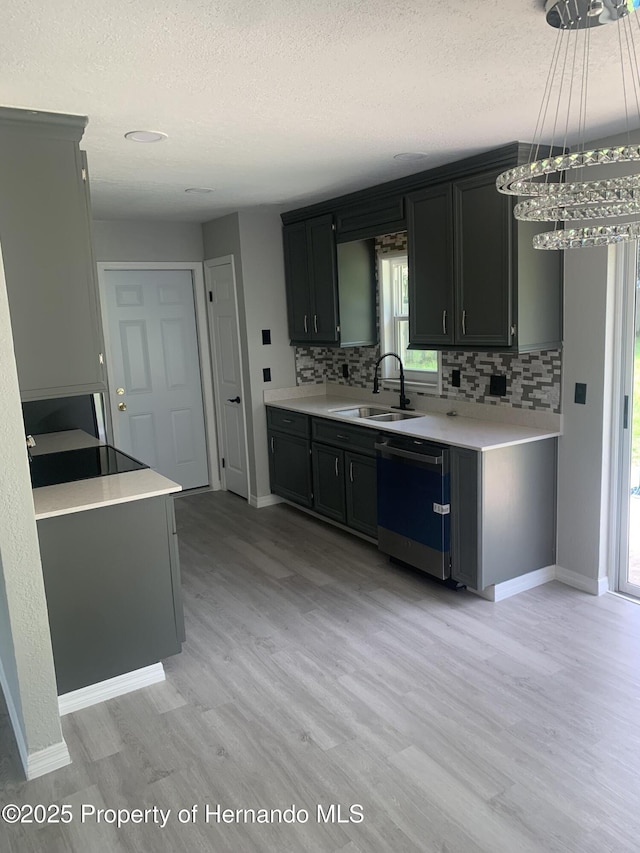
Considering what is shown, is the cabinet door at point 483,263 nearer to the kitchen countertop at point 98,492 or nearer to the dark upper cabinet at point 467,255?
the dark upper cabinet at point 467,255

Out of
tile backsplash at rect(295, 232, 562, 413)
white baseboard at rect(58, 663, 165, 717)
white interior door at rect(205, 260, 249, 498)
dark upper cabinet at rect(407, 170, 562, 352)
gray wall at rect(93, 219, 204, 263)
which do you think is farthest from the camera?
white interior door at rect(205, 260, 249, 498)

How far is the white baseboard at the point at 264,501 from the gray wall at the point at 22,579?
2996 millimetres

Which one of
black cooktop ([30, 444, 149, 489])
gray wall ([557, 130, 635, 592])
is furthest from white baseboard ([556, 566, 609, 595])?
black cooktop ([30, 444, 149, 489])

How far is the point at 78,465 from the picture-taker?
3262 millimetres

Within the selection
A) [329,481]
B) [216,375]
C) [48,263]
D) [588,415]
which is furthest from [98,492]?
[216,375]

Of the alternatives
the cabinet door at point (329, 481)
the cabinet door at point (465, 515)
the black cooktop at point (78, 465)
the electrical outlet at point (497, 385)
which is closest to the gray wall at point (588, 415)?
the electrical outlet at point (497, 385)

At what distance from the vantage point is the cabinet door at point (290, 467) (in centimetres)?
486

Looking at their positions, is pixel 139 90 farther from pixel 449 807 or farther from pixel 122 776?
pixel 449 807

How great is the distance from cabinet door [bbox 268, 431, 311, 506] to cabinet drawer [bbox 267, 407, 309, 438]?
0.05 metres

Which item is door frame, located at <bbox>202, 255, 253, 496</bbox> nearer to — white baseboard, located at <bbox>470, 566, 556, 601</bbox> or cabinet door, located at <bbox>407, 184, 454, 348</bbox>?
cabinet door, located at <bbox>407, 184, 454, 348</bbox>

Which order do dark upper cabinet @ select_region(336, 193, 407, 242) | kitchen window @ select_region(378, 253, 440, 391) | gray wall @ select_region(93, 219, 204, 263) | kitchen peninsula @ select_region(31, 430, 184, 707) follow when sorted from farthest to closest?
1. gray wall @ select_region(93, 219, 204, 263)
2. kitchen window @ select_region(378, 253, 440, 391)
3. dark upper cabinet @ select_region(336, 193, 407, 242)
4. kitchen peninsula @ select_region(31, 430, 184, 707)

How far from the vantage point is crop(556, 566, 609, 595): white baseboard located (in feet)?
11.6

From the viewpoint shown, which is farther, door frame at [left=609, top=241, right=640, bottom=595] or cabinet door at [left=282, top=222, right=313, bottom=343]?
cabinet door at [left=282, top=222, right=313, bottom=343]

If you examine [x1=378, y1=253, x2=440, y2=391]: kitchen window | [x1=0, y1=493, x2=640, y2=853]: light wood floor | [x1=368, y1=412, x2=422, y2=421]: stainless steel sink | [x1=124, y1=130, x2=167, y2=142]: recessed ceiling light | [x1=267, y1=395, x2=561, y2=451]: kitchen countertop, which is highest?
[x1=124, y1=130, x2=167, y2=142]: recessed ceiling light
